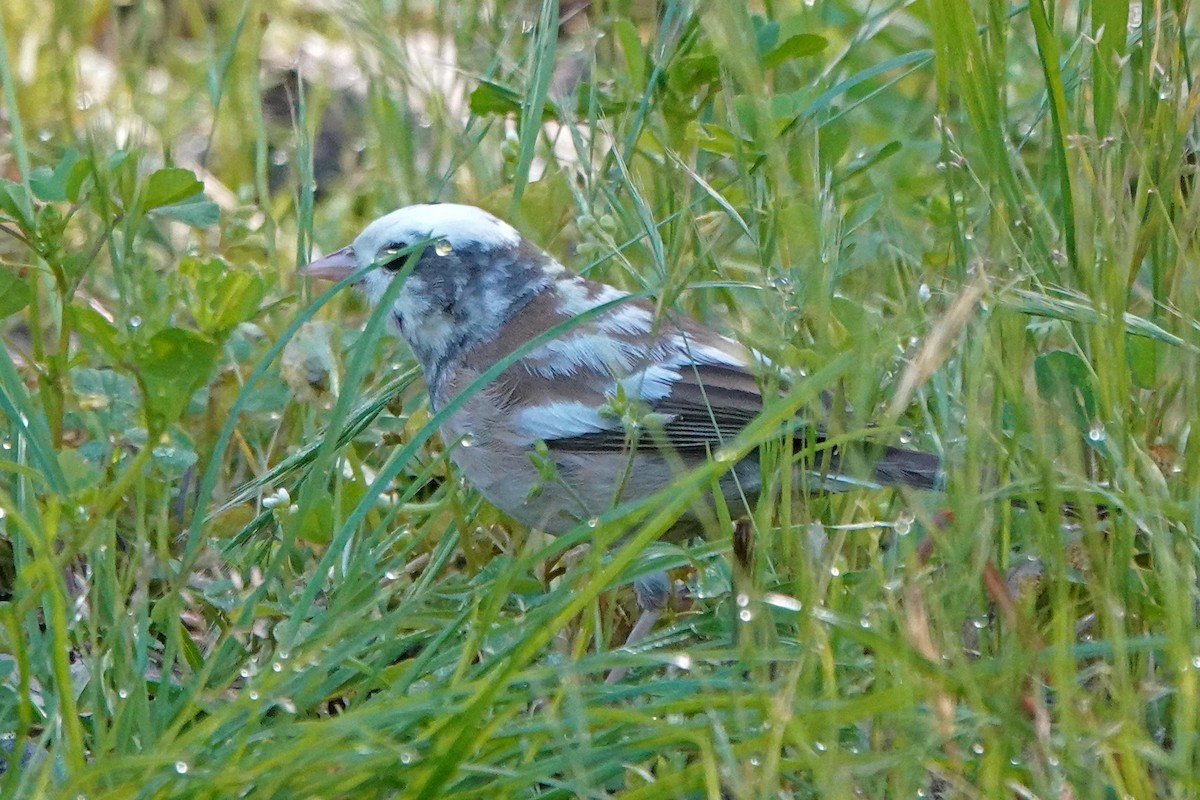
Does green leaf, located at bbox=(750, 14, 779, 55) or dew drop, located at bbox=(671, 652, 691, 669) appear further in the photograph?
green leaf, located at bbox=(750, 14, 779, 55)

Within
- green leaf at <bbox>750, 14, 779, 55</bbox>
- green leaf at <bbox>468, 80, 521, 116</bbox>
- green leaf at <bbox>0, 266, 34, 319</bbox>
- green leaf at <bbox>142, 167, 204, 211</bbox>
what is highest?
green leaf at <bbox>750, 14, 779, 55</bbox>

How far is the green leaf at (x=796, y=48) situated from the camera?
108 inches

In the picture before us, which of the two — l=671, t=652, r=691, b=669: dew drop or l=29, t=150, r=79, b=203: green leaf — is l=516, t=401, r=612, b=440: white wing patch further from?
l=671, t=652, r=691, b=669: dew drop

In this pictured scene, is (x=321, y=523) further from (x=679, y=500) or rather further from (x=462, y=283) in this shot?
(x=679, y=500)

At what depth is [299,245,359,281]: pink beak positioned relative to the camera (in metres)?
2.83

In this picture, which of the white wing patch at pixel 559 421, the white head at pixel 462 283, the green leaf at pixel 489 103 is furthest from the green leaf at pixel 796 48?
the white wing patch at pixel 559 421

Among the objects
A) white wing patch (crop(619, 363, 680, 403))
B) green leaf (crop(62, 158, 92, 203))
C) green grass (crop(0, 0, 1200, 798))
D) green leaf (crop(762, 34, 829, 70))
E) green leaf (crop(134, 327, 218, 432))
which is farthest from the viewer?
green leaf (crop(762, 34, 829, 70))

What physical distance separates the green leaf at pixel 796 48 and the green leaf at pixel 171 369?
3.91 feet

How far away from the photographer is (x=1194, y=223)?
6.71 ft

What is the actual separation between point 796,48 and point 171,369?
1290 mm

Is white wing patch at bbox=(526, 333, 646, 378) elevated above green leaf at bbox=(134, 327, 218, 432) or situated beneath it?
situated beneath

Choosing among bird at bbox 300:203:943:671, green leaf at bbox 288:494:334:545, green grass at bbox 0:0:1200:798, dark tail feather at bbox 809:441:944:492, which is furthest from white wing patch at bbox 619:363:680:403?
green leaf at bbox 288:494:334:545

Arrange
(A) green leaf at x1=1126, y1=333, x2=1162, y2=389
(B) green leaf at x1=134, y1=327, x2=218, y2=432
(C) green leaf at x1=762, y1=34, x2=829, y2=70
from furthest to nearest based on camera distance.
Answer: (C) green leaf at x1=762, y1=34, x2=829, y2=70, (A) green leaf at x1=1126, y1=333, x2=1162, y2=389, (B) green leaf at x1=134, y1=327, x2=218, y2=432

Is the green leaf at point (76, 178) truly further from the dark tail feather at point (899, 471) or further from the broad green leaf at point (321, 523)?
the dark tail feather at point (899, 471)
